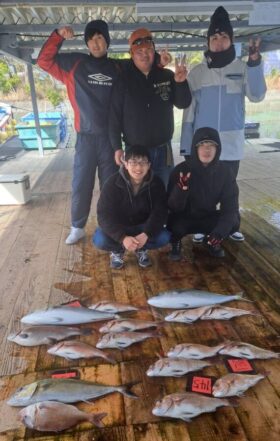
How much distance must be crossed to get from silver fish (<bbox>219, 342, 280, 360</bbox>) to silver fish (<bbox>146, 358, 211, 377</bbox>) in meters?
0.15

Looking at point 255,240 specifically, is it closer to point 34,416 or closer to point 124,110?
point 124,110

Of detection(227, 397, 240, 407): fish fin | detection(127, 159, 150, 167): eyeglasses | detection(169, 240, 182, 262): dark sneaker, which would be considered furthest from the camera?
detection(169, 240, 182, 262): dark sneaker

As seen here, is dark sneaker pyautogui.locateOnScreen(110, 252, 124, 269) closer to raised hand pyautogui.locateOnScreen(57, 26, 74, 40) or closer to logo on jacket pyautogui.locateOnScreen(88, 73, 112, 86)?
logo on jacket pyautogui.locateOnScreen(88, 73, 112, 86)

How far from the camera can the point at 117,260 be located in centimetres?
298

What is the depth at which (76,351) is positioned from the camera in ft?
6.37

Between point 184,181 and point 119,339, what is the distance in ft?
4.31

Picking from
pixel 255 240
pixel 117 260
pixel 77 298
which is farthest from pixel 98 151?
pixel 255 240

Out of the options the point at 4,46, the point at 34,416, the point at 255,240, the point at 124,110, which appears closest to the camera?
the point at 34,416

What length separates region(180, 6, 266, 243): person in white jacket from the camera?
297 centimetres

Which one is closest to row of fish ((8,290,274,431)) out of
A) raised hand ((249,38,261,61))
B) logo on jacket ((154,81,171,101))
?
logo on jacket ((154,81,171,101))

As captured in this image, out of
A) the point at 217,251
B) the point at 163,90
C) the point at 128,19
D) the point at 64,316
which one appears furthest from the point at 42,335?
the point at 128,19

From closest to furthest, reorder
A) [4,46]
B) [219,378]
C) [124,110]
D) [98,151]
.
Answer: [219,378] < [124,110] < [98,151] < [4,46]

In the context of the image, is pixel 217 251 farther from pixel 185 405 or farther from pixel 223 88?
pixel 185 405

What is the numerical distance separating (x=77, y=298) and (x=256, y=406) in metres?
1.37
